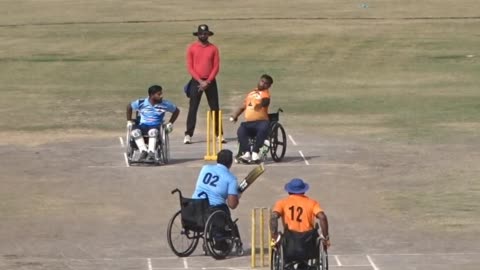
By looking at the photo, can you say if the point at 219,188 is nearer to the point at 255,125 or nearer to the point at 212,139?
the point at 255,125

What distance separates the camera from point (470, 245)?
1862 centimetres

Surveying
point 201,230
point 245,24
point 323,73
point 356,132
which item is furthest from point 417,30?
point 201,230

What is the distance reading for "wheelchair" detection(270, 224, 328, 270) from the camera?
15.8m

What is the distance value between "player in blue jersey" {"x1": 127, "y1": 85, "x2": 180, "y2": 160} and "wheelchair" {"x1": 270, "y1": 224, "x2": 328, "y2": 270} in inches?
335

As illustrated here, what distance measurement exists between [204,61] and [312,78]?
42.8 feet

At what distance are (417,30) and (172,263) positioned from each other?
37264mm

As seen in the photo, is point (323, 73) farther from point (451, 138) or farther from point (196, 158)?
point (196, 158)

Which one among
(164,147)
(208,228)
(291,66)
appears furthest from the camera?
(291,66)

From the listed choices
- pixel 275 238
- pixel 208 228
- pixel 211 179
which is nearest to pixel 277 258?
pixel 275 238

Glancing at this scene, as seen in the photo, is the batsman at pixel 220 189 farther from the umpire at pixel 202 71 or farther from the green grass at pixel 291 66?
the umpire at pixel 202 71

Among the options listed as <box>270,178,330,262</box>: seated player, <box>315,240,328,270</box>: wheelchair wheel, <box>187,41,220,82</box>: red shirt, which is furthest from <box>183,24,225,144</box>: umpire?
<box>315,240,328,270</box>: wheelchair wheel

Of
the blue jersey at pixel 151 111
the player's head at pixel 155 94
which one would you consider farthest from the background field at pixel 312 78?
the player's head at pixel 155 94

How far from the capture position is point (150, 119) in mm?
24406

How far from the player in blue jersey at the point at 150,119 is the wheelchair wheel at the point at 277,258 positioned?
8.41m
